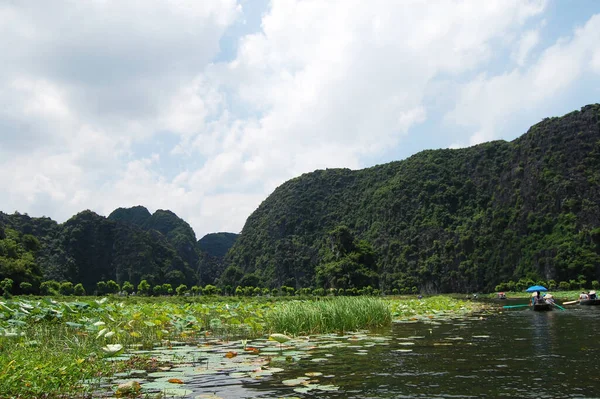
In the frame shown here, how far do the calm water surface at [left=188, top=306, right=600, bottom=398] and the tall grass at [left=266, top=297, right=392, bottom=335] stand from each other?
5.53 feet

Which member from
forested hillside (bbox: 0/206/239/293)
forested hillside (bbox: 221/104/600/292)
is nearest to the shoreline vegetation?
forested hillside (bbox: 221/104/600/292)

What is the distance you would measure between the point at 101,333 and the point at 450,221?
107 metres

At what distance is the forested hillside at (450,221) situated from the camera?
244 ft

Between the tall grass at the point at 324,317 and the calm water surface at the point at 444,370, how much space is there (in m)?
1.69

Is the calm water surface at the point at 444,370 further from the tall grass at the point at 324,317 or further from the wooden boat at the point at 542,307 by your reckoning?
the wooden boat at the point at 542,307

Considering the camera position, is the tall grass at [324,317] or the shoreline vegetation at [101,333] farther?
→ the tall grass at [324,317]

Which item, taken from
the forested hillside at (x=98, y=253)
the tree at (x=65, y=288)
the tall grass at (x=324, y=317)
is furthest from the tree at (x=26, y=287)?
the forested hillside at (x=98, y=253)

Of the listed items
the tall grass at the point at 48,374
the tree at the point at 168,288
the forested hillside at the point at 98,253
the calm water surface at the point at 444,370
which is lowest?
the tree at the point at 168,288

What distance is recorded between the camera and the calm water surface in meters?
5.12

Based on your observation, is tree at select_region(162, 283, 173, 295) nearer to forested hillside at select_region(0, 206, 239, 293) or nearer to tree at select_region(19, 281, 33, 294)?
tree at select_region(19, 281, 33, 294)

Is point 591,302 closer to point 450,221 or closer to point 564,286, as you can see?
point 564,286

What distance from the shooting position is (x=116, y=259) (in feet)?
362

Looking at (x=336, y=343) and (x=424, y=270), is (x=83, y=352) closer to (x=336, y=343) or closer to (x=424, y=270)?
(x=336, y=343)

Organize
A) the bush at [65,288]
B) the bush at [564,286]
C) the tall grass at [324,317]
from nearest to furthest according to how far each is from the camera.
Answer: the tall grass at [324,317] → the bush at [65,288] → the bush at [564,286]
